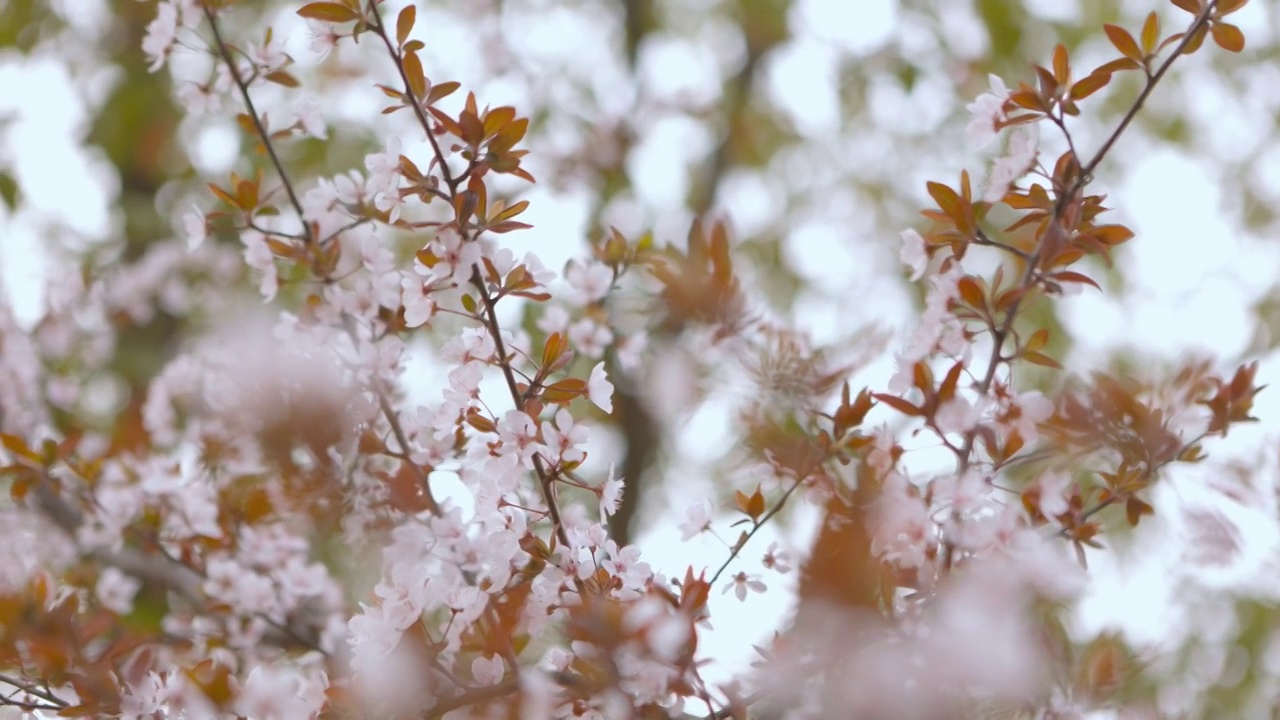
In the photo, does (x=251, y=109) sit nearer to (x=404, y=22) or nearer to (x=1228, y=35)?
(x=404, y=22)

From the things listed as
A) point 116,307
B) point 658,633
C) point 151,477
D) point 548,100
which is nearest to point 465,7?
point 548,100

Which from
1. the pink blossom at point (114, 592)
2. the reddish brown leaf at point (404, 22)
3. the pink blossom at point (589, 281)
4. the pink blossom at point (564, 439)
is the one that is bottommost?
the pink blossom at point (564, 439)

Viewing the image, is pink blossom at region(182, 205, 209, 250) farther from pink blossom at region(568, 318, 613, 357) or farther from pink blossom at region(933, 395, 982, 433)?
pink blossom at region(933, 395, 982, 433)

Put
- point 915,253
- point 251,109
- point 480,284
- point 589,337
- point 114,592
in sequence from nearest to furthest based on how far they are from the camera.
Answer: point 480,284 → point 915,253 → point 251,109 → point 589,337 → point 114,592

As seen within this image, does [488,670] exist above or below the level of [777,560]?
below

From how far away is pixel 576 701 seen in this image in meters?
0.90

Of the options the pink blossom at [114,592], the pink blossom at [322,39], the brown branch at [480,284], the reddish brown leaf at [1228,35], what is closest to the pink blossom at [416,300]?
the brown branch at [480,284]

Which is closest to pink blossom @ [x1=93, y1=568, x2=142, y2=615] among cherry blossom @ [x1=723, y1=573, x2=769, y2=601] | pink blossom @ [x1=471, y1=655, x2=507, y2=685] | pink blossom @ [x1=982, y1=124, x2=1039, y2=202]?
pink blossom @ [x1=471, y1=655, x2=507, y2=685]

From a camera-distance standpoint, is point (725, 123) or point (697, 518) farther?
point (725, 123)

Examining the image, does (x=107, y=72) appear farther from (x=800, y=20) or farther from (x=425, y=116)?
(x=425, y=116)

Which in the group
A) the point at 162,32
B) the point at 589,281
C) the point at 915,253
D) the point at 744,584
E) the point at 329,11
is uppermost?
the point at 162,32

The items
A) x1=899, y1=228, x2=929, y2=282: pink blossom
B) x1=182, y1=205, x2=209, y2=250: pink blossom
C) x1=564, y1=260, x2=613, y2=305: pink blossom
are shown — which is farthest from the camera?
x1=564, y1=260, x2=613, y2=305: pink blossom

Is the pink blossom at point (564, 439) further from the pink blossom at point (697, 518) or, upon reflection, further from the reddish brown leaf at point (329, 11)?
the reddish brown leaf at point (329, 11)

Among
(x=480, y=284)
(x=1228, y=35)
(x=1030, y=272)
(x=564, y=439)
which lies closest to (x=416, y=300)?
(x=480, y=284)
